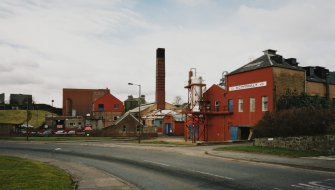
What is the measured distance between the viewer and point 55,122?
95.9 metres

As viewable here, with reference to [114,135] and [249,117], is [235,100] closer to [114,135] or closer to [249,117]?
[249,117]

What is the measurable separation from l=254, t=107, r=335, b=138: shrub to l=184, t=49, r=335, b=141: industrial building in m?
8.56

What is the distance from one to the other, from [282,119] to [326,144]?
4.93 m

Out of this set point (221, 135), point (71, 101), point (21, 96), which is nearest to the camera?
point (221, 135)

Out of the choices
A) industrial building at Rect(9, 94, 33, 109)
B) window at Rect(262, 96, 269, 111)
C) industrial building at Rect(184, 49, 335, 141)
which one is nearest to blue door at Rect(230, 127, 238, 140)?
industrial building at Rect(184, 49, 335, 141)

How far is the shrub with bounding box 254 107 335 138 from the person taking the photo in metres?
31.4

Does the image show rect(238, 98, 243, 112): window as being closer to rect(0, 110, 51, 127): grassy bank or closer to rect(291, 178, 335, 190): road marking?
rect(291, 178, 335, 190): road marking

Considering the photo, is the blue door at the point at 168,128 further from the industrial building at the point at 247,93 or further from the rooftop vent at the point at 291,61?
the rooftop vent at the point at 291,61

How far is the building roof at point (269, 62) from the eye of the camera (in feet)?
145

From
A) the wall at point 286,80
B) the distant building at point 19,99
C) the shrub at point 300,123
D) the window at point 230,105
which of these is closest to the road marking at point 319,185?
the shrub at point 300,123

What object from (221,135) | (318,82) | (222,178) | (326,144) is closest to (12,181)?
(222,178)

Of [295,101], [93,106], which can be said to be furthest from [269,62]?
[93,106]

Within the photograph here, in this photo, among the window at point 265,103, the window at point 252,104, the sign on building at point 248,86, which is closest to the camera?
the window at point 265,103

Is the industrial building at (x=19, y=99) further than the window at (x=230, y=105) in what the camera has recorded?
Yes
